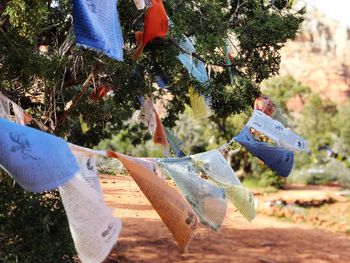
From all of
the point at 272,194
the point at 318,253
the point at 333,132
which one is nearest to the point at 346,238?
the point at 318,253

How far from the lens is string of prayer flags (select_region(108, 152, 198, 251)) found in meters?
3.88

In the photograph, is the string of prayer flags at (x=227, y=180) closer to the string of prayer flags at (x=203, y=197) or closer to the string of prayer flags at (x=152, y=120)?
the string of prayer flags at (x=203, y=197)

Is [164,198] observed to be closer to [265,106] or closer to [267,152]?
[267,152]

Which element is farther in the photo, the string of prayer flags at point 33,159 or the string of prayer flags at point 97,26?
A: the string of prayer flags at point 97,26

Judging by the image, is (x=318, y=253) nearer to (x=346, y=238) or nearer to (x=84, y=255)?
(x=346, y=238)

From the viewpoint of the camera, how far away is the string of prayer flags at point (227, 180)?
473 cm

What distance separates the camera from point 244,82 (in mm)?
6180

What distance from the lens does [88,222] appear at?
326cm

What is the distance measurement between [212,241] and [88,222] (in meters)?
8.77

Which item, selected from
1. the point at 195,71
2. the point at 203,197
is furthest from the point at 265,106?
the point at 203,197

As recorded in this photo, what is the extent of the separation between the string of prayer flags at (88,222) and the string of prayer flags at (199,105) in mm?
3319

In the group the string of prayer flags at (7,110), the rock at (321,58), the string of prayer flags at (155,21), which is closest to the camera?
the string of prayer flags at (7,110)

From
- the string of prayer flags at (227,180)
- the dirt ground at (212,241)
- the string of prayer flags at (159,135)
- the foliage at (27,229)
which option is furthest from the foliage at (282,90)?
the string of prayer flags at (227,180)

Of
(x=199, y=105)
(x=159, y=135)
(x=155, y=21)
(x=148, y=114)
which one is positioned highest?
Answer: (x=155, y=21)
